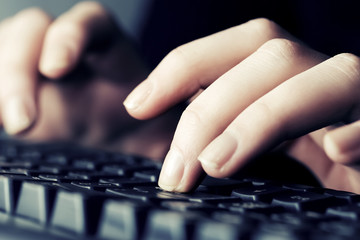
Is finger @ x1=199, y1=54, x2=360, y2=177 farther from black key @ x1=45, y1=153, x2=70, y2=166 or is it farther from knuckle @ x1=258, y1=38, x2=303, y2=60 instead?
black key @ x1=45, y1=153, x2=70, y2=166

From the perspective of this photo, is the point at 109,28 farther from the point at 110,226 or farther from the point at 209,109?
the point at 110,226

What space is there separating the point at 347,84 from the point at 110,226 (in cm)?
26

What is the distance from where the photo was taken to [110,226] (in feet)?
0.73

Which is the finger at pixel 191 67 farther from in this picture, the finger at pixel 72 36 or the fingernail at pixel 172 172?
the finger at pixel 72 36

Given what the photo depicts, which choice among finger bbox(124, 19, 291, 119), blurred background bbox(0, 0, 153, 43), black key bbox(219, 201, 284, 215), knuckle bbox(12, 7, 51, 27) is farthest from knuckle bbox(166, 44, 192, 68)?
blurred background bbox(0, 0, 153, 43)

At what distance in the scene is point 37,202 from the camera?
257mm

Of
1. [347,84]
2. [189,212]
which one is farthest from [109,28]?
[189,212]

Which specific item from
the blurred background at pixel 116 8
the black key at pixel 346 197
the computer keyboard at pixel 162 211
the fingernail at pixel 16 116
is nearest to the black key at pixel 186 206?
the computer keyboard at pixel 162 211

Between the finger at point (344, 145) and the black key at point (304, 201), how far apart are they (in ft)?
0.14

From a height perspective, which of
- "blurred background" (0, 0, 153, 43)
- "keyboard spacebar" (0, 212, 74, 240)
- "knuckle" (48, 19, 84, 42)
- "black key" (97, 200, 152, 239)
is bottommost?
"keyboard spacebar" (0, 212, 74, 240)

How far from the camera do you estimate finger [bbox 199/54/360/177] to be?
1.11 feet

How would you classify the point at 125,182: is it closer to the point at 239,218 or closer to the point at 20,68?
the point at 239,218

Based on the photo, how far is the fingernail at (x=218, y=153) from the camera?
0.33 m

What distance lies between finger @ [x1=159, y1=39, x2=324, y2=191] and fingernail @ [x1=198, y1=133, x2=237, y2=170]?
0.07ft
